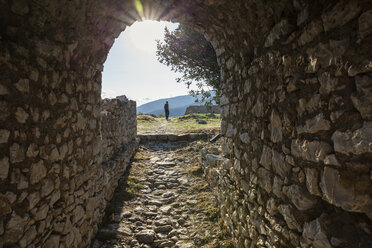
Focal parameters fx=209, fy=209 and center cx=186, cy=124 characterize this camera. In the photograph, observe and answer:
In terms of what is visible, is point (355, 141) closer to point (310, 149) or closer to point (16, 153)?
point (310, 149)

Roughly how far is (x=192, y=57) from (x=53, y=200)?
Result: 6.28 metres

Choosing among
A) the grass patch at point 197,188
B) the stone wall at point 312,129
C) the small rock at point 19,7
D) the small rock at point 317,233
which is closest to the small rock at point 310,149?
the stone wall at point 312,129

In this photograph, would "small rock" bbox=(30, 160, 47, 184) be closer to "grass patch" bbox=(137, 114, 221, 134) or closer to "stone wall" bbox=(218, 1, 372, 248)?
"stone wall" bbox=(218, 1, 372, 248)

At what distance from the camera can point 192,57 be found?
24.1ft

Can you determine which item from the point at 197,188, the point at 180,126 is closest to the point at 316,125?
the point at 197,188

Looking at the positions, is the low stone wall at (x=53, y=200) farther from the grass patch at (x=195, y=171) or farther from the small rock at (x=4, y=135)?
the grass patch at (x=195, y=171)

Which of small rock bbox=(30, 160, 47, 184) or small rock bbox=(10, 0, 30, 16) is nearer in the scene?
small rock bbox=(10, 0, 30, 16)

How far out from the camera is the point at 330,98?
1246 millimetres

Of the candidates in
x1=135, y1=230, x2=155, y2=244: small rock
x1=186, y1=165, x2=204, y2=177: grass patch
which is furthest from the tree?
x1=135, y1=230, x2=155, y2=244: small rock

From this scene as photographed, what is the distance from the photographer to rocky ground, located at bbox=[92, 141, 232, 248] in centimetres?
320

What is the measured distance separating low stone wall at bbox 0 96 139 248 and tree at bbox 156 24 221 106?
4.88m

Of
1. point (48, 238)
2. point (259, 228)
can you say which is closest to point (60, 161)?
point (48, 238)

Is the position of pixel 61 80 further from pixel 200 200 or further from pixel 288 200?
pixel 200 200

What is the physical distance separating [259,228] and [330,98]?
5.17ft
